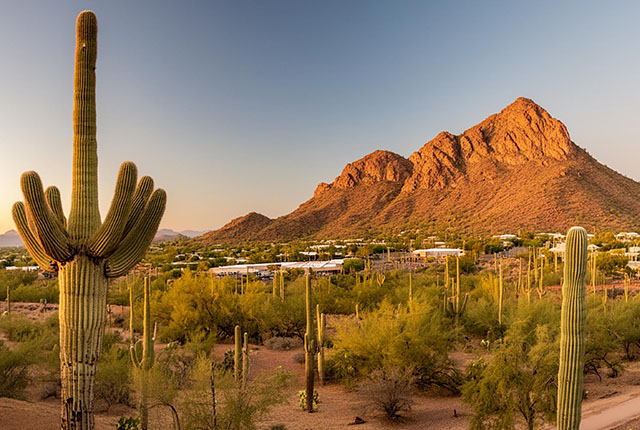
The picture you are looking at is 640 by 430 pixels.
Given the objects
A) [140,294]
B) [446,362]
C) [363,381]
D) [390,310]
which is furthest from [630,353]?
[140,294]

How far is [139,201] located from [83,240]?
3.34 ft

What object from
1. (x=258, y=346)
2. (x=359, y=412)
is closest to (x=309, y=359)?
(x=359, y=412)

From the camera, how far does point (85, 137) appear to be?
7.31 meters

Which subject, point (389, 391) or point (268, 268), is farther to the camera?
point (268, 268)

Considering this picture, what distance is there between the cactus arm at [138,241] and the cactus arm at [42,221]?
26.3 inches

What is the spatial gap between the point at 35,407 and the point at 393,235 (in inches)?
3256

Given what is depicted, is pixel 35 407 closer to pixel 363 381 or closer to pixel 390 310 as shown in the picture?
pixel 363 381

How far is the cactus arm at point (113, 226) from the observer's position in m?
6.87

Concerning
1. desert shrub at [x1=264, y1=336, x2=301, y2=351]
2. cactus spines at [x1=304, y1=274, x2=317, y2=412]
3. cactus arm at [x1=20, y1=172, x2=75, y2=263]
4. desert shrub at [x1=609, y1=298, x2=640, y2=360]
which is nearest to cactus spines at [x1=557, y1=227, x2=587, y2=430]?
cactus spines at [x1=304, y1=274, x2=317, y2=412]

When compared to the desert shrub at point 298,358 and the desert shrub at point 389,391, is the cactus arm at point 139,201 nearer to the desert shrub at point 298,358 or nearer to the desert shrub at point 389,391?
the desert shrub at point 389,391

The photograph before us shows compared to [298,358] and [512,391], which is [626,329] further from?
[298,358]

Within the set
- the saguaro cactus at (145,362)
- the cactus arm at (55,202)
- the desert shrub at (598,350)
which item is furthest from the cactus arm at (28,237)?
the desert shrub at (598,350)

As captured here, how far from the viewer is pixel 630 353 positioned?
1892cm

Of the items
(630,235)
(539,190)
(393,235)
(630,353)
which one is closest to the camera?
(630,353)
